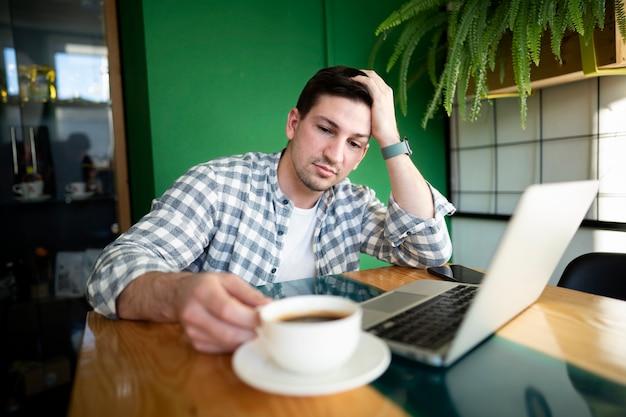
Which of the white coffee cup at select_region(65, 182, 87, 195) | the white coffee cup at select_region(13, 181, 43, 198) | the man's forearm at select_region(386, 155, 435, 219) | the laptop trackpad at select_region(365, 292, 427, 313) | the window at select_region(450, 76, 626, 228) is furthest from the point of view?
the white coffee cup at select_region(65, 182, 87, 195)

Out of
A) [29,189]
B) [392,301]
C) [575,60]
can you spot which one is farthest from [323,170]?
[29,189]

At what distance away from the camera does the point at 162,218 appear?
1.01 metres

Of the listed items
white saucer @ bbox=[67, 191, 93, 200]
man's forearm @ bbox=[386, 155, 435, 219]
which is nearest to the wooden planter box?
man's forearm @ bbox=[386, 155, 435, 219]

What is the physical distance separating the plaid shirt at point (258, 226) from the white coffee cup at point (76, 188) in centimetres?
131

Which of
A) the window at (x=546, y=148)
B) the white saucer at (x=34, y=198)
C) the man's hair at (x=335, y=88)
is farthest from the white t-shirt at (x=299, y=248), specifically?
the white saucer at (x=34, y=198)

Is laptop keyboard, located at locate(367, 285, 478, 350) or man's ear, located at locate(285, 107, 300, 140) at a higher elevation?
man's ear, located at locate(285, 107, 300, 140)

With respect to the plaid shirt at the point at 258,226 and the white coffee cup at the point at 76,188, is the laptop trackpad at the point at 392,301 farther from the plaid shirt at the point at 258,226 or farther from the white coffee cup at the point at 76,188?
the white coffee cup at the point at 76,188

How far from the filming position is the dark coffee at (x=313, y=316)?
515 mm

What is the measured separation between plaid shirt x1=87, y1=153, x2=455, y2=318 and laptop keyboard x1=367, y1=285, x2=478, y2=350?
1.42 feet

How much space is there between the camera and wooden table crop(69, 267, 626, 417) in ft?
1.43

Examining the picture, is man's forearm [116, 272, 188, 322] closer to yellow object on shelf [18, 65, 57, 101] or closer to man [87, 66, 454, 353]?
man [87, 66, 454, 353]

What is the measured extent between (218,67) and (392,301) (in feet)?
4.80

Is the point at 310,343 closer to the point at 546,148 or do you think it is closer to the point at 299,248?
the point at 299,248

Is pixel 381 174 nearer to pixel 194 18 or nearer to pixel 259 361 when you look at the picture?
pixel 194 18
